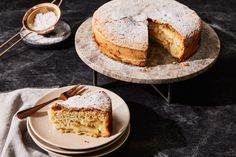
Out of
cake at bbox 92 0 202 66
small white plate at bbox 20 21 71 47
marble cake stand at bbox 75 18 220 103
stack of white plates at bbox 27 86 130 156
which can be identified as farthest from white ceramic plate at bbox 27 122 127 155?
small white plate at bbox 20 21 71 47

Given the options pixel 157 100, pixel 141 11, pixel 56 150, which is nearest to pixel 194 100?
pixel 157 100

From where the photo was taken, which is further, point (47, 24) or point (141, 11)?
point (47, 24)

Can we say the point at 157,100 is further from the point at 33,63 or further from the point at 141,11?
the point at 33,63

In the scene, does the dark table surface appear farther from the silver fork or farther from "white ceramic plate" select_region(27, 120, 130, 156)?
the silver fork

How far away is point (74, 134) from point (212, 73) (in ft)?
2.55

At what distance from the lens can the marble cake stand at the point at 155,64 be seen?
1.91 meters

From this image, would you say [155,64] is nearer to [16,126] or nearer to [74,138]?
[74,138]

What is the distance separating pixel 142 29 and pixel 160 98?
30 centimetres

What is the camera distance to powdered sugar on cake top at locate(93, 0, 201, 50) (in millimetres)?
2021

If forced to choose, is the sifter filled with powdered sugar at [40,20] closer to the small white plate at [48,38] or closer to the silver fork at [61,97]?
Answer: the small white plate at [48,38]

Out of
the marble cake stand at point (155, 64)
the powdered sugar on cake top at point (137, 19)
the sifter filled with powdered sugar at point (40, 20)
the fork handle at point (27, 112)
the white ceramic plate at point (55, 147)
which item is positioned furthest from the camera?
the sifter filled with powdered sugar at point (40, 20)

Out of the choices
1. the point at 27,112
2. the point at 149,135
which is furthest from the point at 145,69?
the point at 27,112

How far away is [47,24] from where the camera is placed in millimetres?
2344

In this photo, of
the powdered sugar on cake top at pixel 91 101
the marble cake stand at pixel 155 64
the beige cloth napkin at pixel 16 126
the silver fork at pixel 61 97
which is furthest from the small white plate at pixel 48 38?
the powdered sugar on cake top at pixel 91 101
